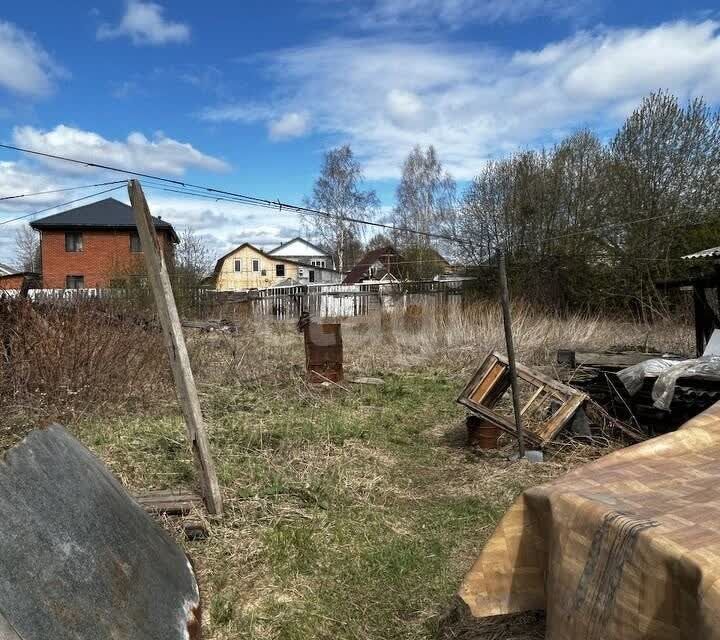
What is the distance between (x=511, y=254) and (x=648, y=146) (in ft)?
17.3

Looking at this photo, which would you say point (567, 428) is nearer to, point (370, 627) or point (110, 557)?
point (370, 627)

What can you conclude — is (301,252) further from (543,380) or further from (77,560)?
(77,560)

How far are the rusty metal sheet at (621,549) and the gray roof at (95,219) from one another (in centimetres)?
3384

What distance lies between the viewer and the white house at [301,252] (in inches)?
2579

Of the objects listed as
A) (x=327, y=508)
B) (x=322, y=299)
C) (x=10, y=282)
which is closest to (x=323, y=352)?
(x=327, y=508)

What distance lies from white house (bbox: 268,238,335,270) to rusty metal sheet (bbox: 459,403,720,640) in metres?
63.0

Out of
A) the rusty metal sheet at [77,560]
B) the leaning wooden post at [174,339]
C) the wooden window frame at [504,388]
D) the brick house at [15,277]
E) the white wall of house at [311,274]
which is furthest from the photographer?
the white wall of house at [311,274]

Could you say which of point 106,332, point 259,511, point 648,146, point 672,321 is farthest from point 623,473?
point 648,146

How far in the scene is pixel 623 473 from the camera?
233 centimetres

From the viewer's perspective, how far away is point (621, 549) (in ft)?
5.90

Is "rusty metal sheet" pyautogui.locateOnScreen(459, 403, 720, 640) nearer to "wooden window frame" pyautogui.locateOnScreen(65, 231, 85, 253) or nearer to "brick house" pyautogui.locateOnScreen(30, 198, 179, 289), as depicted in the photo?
"brick house" pyautogui.locateOnScreen(30, 198, 179, 289)

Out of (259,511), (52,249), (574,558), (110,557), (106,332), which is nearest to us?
(574,558)

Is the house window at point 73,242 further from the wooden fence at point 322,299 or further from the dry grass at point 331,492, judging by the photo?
the dry grass at point 331,492

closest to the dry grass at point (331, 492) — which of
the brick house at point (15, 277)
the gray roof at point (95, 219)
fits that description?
the brick house at point (15, 277)
